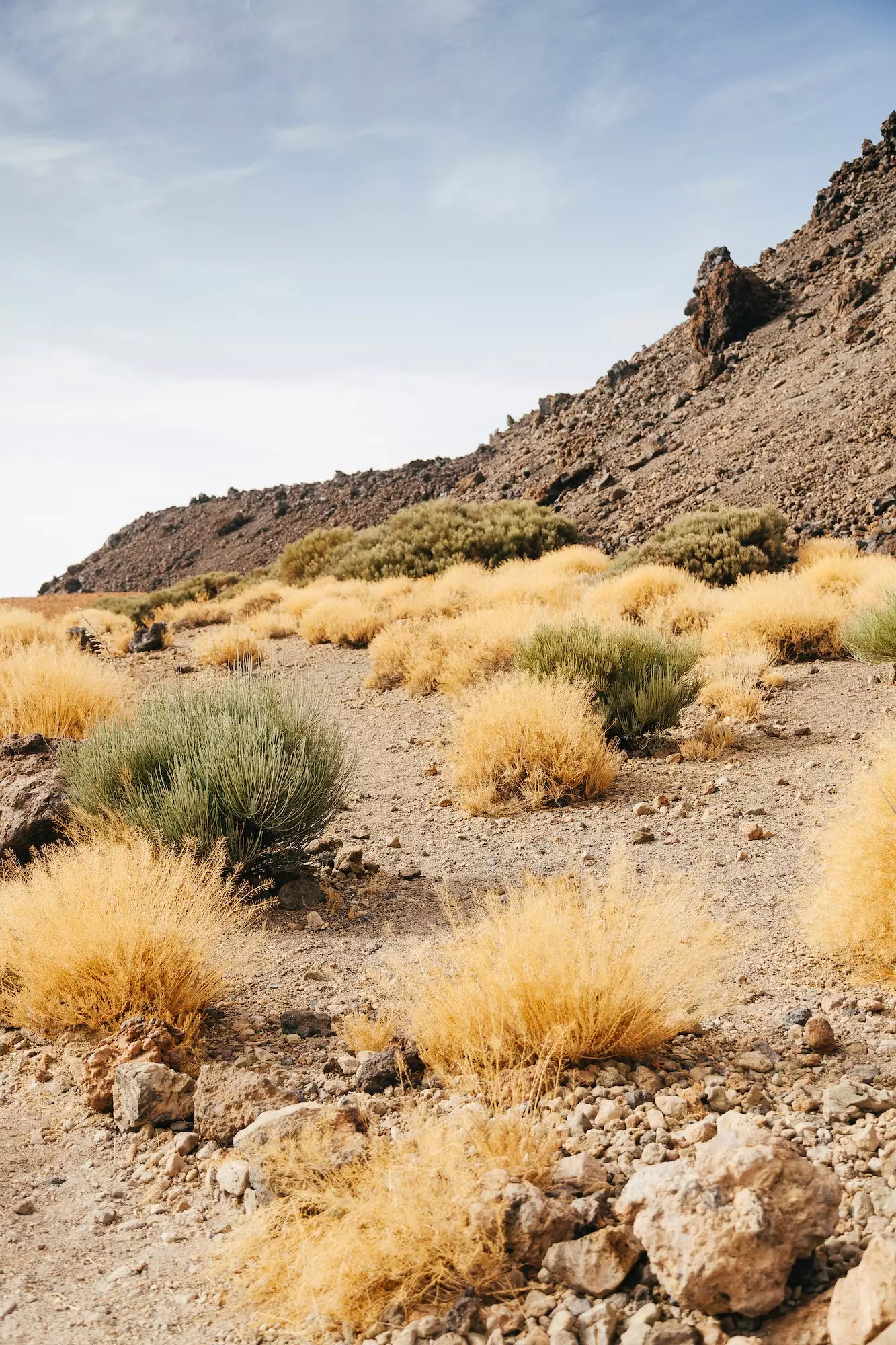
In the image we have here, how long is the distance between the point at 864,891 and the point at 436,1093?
1.89 meters

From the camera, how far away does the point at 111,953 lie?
150 inches

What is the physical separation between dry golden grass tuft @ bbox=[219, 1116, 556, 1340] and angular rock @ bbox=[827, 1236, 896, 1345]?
2.36 feet

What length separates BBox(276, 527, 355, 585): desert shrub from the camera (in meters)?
26.1

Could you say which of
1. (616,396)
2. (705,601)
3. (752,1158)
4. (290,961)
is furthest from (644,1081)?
(616,396)

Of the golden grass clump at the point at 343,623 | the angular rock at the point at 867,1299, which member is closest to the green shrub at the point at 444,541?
the golden grass clump at the point at 343,623

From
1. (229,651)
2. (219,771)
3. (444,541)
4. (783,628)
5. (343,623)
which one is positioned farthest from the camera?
(444,541)

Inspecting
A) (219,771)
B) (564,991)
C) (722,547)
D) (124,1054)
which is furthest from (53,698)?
(722,547)

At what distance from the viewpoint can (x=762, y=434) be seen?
90.8ft

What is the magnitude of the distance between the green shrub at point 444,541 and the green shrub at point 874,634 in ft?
41.3

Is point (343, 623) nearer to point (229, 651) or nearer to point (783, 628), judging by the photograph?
point (229, 651)

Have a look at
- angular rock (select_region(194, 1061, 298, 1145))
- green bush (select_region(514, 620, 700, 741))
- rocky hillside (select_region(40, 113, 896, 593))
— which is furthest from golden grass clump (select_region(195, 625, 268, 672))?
angular rock (select_region(194, 1061, 298, 1145))

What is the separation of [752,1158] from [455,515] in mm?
23940

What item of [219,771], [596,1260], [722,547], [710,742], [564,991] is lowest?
[710,742]

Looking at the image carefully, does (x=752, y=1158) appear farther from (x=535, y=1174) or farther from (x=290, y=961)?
(x=290, y=961)
